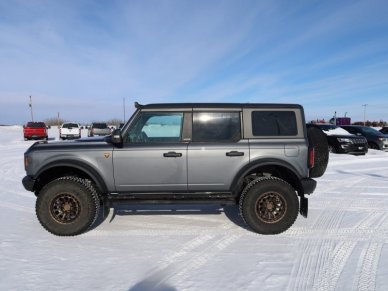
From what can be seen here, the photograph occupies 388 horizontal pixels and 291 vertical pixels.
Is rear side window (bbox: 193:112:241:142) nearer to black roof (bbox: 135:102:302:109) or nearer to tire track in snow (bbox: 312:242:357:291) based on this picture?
black roof (bbox: 135:102:302:109)

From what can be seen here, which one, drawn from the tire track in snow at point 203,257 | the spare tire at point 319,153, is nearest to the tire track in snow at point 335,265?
the spare tire at point 319,153

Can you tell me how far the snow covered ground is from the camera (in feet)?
10.5

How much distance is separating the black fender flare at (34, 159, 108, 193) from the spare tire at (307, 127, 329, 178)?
3236mm

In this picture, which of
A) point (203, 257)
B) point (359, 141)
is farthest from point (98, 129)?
point (203, 257)

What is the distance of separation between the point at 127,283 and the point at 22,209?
3602mm

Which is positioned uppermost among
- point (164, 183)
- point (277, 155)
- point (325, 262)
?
point (277, 155)

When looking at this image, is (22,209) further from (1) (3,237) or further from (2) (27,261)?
(2) (27,261)

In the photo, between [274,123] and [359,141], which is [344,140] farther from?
[274,123]

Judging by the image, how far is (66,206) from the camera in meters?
4.50

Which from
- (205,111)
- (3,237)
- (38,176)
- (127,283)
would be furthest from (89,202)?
(205,111)

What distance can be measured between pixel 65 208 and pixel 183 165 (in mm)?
1813

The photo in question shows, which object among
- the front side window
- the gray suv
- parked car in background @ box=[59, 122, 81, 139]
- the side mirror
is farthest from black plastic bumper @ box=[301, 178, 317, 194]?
parked car in background @ box=[59, 122, 81, 139]

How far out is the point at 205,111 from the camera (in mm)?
4637

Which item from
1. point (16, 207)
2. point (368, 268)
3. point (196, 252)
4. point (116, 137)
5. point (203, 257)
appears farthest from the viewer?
point (16, 207)
